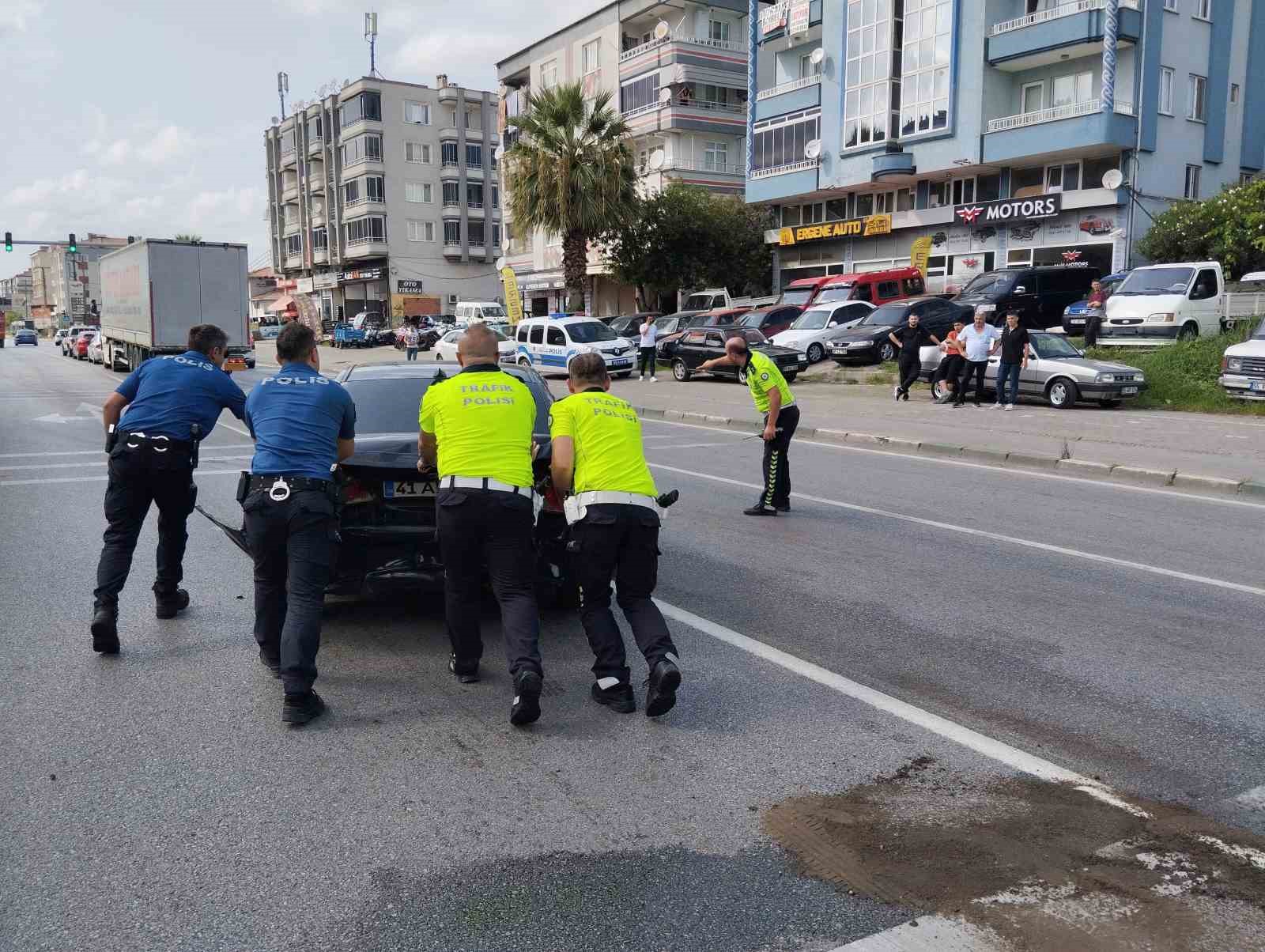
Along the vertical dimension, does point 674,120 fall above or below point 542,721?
above

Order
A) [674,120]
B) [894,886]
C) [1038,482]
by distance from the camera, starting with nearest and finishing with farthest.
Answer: [894,886], [1038,482], [674,120]

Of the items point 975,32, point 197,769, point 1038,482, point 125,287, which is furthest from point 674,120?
point 197,769

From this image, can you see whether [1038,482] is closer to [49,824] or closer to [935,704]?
[935,704]

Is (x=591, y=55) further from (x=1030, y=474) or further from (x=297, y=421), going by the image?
(x=297, y=421)

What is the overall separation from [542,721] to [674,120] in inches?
1955

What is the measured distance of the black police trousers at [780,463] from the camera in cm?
980

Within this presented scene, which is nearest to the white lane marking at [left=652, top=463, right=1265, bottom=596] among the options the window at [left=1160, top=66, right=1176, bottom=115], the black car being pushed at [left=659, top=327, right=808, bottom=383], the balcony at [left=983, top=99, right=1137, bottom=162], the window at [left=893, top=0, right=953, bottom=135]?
the black car being pushed at [left=659, top=327, right=808, bottom=383]

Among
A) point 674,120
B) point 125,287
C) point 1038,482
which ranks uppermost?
point 674,120

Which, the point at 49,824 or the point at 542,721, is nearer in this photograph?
the point at 49,824

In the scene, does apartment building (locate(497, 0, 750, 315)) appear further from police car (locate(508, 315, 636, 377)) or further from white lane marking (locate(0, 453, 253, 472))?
white lane marking (locate(0, 453, 253, 472))

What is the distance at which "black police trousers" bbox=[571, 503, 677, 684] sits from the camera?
484 centimetres

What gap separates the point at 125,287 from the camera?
104ft

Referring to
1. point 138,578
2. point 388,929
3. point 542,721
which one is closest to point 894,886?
point 388,929

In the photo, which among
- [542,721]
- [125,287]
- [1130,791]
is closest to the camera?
[1130,791]
